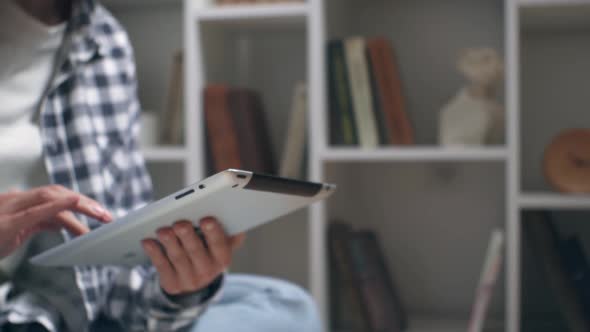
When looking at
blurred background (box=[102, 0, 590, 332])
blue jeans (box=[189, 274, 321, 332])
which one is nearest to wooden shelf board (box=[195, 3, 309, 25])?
blurred background (box=[102, 0, 590, 332])

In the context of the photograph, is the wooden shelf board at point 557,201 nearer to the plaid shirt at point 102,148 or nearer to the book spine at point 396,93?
the book spine at point 396,93

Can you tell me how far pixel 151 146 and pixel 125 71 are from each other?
50cm

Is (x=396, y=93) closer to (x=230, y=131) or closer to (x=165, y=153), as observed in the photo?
(x=230, y=131)

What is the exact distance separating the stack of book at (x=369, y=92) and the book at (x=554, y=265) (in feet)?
1.07

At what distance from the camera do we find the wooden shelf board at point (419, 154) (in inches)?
52.7

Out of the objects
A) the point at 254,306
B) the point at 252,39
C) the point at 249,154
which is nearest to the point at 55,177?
the point at 254,306

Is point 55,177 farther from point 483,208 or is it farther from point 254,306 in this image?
point 483,208

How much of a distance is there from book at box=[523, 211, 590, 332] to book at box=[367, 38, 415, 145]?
33 centimetres

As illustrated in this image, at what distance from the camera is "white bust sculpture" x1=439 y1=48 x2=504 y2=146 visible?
1374 millimetres

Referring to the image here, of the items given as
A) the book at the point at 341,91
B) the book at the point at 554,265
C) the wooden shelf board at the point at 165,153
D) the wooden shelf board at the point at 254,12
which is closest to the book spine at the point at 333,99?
the book at the point at 341,91

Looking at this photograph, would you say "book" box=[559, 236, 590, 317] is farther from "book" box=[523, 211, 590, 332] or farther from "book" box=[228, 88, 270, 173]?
"book" box=[228, 88, 270, 173]

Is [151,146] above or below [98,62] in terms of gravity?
below

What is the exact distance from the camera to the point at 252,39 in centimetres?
175

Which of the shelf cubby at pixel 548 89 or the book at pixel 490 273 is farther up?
the shelf cubby at pixel 548 89
